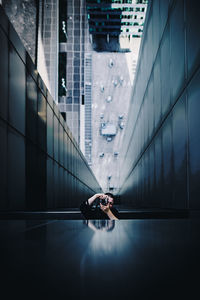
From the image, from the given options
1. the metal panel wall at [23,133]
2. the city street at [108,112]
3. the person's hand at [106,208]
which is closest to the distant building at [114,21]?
the city street at [108,112]

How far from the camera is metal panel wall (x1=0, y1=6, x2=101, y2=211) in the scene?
28.4ft

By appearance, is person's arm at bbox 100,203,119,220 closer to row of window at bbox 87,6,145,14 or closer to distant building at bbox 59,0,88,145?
distant building at bbox 59,0,88,145

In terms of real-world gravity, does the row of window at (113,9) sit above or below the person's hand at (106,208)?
above

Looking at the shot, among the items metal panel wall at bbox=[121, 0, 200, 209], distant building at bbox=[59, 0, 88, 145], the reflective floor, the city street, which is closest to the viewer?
the reflective floor

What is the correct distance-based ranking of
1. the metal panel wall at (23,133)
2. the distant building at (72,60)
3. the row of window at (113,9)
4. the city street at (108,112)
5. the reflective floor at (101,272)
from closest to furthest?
1. the reflective floor at (101,272)
2. the metal panel wall at (23,133)
3. the distant building at (72,60)
4. the city street at (108,112)
5. the row of window at (113,9)

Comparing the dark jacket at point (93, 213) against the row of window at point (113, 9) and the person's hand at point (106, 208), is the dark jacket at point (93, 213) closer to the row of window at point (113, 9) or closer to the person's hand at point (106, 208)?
the person's hand at point (106, 208)

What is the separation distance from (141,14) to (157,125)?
218 ft

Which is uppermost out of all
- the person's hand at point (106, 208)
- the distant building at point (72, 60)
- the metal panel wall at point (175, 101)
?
the distant building at point (72, 60)

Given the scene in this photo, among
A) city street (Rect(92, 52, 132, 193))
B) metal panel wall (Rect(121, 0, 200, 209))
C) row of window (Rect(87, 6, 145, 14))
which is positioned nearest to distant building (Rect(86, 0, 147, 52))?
row of window (Rect(87, 6, 145, 14))

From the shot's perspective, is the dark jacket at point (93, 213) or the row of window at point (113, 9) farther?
the row of window at point (113, 9)

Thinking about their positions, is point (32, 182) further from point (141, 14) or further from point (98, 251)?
point (141, 14)

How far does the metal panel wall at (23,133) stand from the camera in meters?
8.66

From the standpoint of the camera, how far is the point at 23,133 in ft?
34.2

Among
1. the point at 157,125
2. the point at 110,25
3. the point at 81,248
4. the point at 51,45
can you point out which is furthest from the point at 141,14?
the point at 81,248
